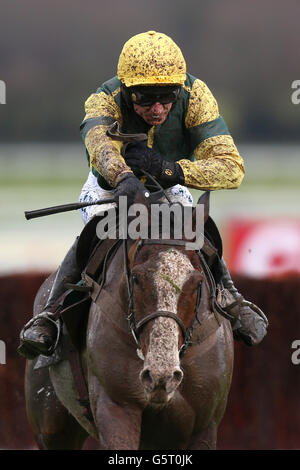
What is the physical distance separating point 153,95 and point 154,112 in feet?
0.37

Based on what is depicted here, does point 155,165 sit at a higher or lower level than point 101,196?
higher

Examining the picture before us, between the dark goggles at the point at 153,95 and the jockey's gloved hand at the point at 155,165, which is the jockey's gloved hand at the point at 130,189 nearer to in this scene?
the jockey's gloved hand at the point at 155,165

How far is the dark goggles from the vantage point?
589cm

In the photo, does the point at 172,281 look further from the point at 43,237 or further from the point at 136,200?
the point at 43,237

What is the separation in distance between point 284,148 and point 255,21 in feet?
14.4

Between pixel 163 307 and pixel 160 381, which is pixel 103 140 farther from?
pixel 160 381

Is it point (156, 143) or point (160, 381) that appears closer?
point (160, 381)

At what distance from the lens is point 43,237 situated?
19.9m

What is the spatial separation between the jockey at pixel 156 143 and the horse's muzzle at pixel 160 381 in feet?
3.38

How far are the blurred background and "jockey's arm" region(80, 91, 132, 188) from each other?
47.8ft

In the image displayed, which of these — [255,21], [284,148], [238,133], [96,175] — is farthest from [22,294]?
[255,21]

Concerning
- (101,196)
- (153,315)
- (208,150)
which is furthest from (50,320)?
(153,315)

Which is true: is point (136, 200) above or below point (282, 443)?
above

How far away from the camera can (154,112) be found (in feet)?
19.6
